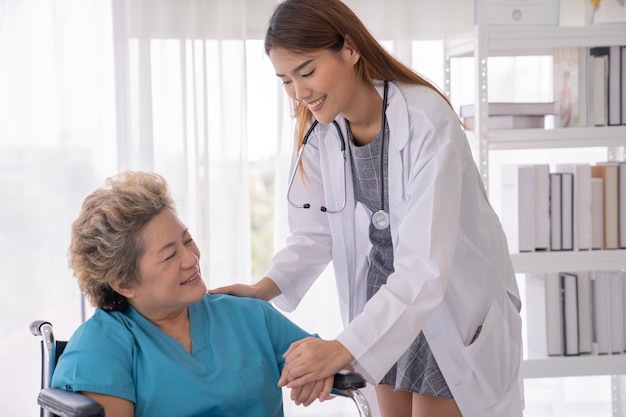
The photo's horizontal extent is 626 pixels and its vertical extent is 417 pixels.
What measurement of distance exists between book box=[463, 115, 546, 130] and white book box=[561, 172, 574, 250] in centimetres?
21

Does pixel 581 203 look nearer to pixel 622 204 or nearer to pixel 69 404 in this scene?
pixel 622 204

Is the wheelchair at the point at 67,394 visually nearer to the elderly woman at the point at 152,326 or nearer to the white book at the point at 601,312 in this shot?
the elderly woman at the point at 152,326

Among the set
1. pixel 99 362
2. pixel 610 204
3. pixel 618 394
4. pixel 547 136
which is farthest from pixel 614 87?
pixel 99 362

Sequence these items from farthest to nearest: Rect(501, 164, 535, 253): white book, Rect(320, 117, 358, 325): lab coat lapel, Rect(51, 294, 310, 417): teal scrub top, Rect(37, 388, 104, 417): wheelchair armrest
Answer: Rect(501, 164, 535, 253): white book < Rect(320, 117, 358, 325): lab coat lapel < Rect(51, 294, 310, 417): teal scrub top < Rect(37, 388, 104, 417): wheelchair armrest

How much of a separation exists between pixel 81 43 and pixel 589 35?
1955mm

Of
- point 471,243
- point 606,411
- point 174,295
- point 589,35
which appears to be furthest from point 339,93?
point 606,411

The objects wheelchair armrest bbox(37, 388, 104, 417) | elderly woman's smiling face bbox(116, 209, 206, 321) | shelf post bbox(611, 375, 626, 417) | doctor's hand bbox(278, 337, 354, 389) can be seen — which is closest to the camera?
wheelchair armrest bbox(37, 388, 104, 417)

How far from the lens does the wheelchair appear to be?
1.40 meters

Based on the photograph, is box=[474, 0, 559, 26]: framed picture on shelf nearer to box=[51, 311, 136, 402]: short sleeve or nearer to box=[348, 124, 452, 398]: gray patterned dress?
box=[348, 124, 452, 398]: gray patterned dress

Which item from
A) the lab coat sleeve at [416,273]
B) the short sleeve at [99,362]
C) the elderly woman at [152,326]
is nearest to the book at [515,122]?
the lab coat sleeve at [416,273]

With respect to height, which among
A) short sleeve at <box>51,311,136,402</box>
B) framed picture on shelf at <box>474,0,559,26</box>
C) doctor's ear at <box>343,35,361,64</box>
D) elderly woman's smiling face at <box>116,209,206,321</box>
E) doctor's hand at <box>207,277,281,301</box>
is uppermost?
framed picture on shelf at <box>474,0,559,26</box>

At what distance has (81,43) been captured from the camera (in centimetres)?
321

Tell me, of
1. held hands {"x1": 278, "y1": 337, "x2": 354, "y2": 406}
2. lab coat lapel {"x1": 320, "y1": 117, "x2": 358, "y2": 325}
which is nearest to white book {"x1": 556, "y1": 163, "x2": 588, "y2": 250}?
lab coat lapel {"x1": 320, "y1": 117, "x2": 358, "y2": 325}

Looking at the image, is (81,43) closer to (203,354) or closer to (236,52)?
(236,52)
